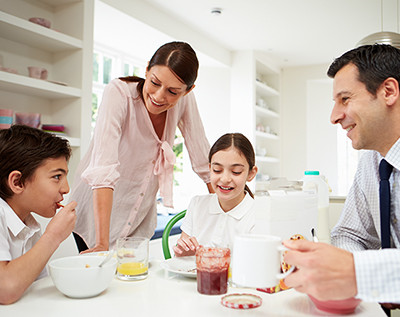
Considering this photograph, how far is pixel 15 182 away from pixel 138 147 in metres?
0.60

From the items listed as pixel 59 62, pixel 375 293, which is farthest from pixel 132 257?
pixel 59 62

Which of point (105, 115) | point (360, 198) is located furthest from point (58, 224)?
point (360, 198)

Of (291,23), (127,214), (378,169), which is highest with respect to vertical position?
(291,23)

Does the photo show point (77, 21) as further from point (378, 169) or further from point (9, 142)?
point (378, 169)

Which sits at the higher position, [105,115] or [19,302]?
[105,115]

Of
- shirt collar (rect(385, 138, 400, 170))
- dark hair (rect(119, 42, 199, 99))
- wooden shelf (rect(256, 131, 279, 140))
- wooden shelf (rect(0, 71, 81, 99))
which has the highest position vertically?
wooden shelf (rect(256, 131, 279, 140))

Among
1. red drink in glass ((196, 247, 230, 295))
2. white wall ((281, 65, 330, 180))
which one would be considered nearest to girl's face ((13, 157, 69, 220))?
red drink in glass ((196, 247, 230, 295))

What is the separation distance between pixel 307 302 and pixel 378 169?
608mm

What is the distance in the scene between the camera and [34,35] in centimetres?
317

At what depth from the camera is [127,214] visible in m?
1.69

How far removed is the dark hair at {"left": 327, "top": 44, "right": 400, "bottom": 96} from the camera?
1113 mm

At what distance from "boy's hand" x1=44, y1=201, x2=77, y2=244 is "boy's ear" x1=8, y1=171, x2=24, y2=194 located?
199 mm

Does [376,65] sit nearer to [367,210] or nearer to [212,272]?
[367,210]

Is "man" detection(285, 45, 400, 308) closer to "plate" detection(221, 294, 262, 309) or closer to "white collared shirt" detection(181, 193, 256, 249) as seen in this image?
"plate" detection(221, 294, 262, 309)
